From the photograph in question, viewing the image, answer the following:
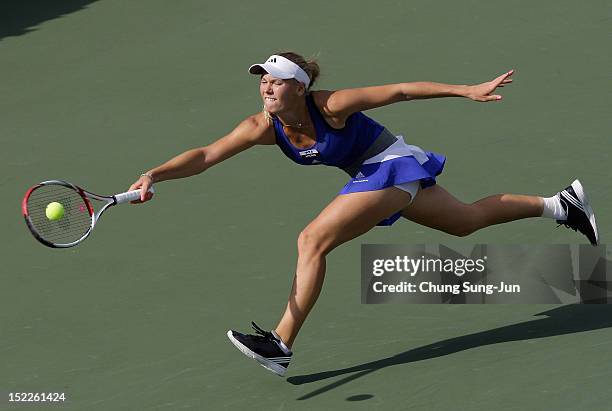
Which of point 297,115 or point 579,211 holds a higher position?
point 297,115

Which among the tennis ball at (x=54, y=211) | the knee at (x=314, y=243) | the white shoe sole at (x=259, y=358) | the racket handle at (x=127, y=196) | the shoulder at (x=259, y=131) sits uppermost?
the shoulder at (x=259, y=131)

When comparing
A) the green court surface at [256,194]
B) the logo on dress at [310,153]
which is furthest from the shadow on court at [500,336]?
the logo on dress at [310,153]

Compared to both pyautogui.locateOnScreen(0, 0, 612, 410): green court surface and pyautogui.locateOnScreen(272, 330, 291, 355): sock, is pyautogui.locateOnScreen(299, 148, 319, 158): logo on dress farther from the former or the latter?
pyautogui.locateOnScreen(0, 0, 612, 410): green court surface

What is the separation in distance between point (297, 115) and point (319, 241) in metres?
0.72

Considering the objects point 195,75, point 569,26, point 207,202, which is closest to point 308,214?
point 207,202

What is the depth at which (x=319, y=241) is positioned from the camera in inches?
305

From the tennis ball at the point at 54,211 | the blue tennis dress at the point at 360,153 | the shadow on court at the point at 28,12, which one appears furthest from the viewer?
the shadow on court at the point at 28,12

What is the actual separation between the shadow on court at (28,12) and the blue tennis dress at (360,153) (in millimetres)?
7132

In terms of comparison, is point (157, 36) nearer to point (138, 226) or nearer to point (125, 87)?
point (125, 87)

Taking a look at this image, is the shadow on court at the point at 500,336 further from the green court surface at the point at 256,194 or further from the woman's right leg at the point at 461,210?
the woman's right leg at the point at 461,210

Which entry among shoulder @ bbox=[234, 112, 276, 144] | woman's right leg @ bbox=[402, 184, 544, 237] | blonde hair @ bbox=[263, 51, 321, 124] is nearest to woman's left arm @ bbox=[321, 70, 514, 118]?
blonde hair @ bbox=[263, 51, 321, 124]

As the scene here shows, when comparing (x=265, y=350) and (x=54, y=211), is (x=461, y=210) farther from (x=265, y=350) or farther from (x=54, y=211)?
(x=54, y=211)

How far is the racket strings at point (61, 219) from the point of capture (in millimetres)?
7879

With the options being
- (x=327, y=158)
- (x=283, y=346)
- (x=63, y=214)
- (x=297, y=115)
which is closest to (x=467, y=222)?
(x=327, y=158)
